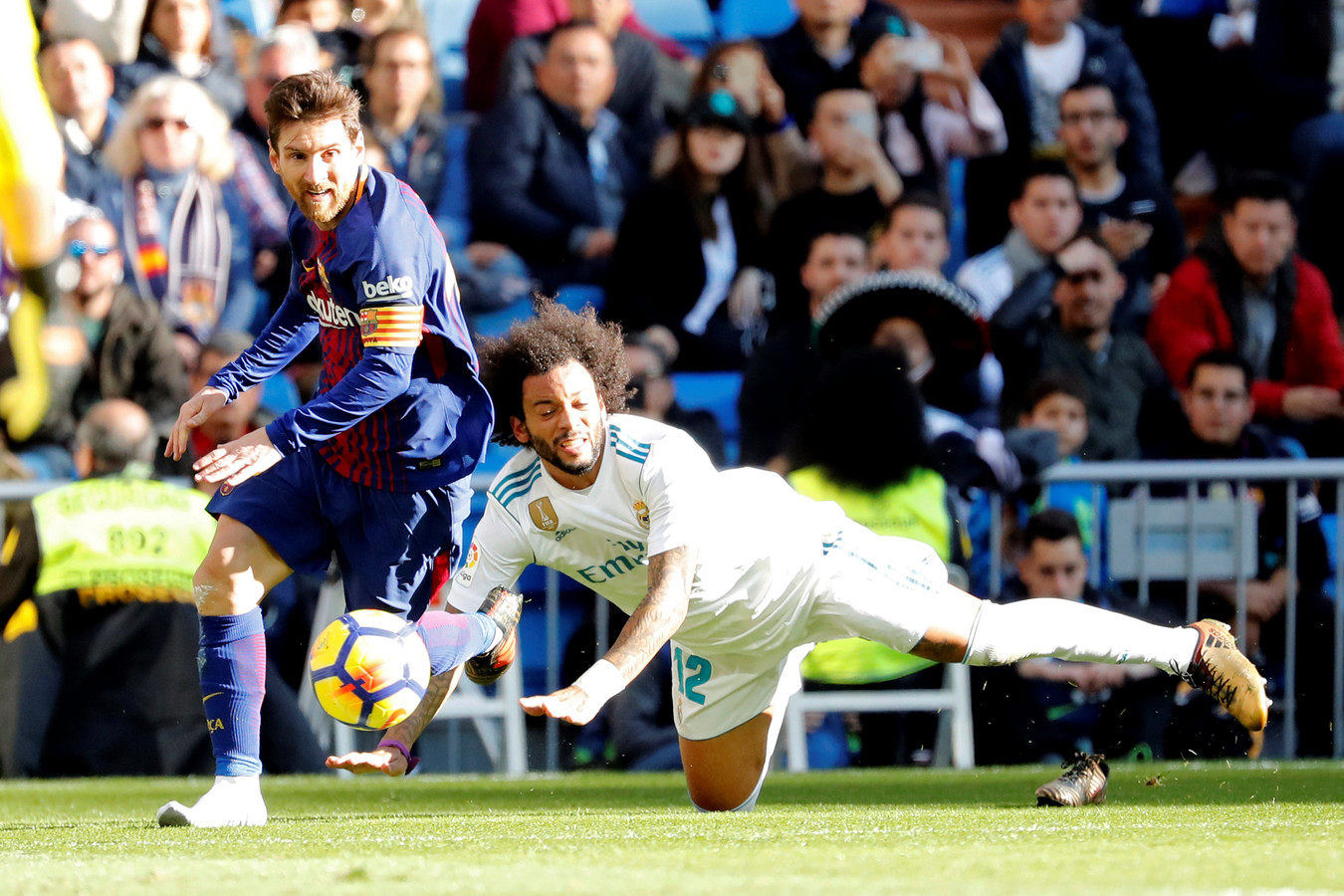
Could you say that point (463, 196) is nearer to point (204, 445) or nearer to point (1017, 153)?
point (204, 445)

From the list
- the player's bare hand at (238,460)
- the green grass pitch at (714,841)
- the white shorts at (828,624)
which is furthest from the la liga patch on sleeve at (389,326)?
the white shorts at (828,624)

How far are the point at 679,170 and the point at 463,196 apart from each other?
117 centimetres

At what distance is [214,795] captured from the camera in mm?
4926

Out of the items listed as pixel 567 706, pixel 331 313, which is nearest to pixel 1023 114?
pixel 331 313

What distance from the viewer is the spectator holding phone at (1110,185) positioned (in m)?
9.40

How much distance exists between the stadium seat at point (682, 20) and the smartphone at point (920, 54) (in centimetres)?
131

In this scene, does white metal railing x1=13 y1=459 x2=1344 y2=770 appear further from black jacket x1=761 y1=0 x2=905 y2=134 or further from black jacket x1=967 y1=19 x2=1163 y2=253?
black jacket x1=761 y1=0 x2=905 y2=134

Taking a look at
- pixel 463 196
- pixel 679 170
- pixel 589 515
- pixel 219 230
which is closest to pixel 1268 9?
pixel 679 170

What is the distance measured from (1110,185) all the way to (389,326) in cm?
588

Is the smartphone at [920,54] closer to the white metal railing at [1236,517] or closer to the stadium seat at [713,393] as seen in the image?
the stadium seat at [713,393]

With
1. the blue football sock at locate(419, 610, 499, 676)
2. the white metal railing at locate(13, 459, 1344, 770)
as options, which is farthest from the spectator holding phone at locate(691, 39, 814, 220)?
the blue football sock at locate(419, 610, 499, 676)

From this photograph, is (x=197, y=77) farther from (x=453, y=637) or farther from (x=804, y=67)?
(x=453, y=637)

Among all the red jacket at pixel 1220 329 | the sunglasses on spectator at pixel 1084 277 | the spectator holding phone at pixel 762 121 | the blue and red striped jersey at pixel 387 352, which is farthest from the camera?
the spectator holding phone at pixel 762 121

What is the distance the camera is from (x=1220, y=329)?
9000 mm
